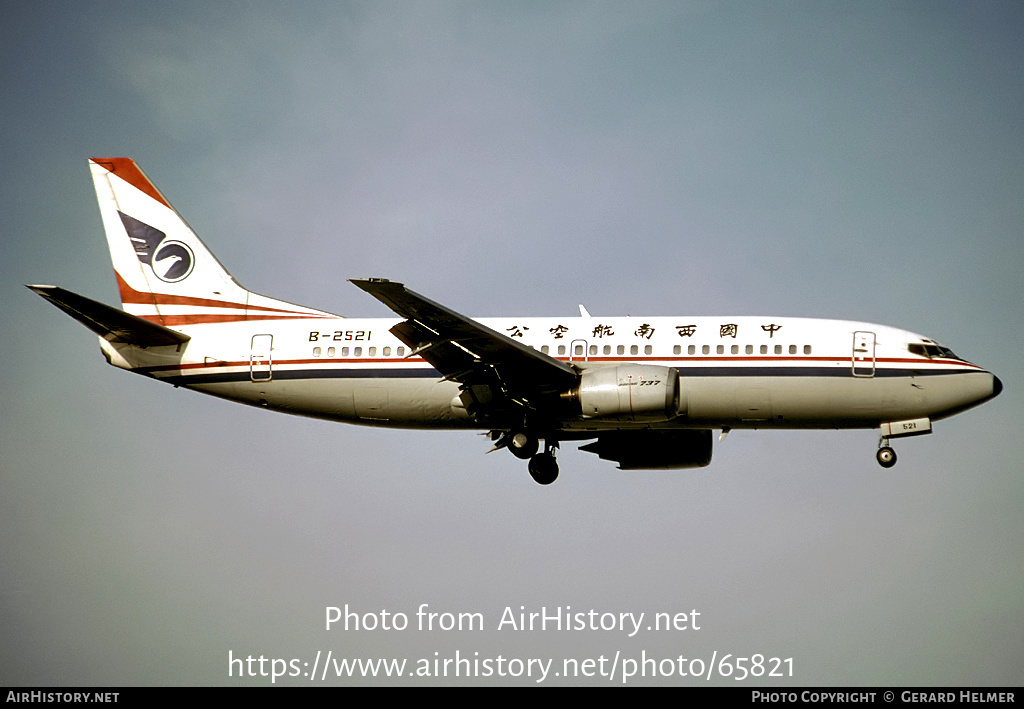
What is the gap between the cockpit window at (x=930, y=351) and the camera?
3925cm

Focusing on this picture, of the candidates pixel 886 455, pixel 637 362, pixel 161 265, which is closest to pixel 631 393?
pixel 637 362

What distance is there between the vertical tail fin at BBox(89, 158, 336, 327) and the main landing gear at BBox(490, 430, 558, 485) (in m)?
7.19

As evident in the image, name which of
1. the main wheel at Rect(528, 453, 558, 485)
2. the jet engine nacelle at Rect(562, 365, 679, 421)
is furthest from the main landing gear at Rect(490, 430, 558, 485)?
the jet engine nacelle at Rect(562, 365, 679, 421)

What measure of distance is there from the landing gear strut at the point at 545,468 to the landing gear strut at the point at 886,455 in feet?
33.1

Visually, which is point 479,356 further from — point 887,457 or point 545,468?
point 887,457

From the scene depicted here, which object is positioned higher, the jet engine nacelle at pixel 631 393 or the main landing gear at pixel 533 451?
the jet engine nacelle at pixel 631 393

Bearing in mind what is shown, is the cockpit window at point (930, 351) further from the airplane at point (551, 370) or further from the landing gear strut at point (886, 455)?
the landing gear strut at point (886, 455)

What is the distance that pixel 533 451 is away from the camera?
136ft

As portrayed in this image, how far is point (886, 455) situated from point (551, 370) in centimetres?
1021

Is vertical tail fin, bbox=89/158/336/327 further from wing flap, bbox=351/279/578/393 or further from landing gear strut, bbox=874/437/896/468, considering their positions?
landing gear strut, bbox=874/437/896/468

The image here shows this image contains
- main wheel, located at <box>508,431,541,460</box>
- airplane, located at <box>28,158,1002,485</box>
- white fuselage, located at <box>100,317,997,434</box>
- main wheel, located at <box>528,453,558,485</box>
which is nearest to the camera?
airplane, located at <box>28,158,1002,485</box>

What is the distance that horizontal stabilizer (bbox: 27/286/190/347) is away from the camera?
3947cm

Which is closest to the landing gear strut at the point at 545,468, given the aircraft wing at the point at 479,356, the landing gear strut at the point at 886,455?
the aircraft wing at the point at 479,356
